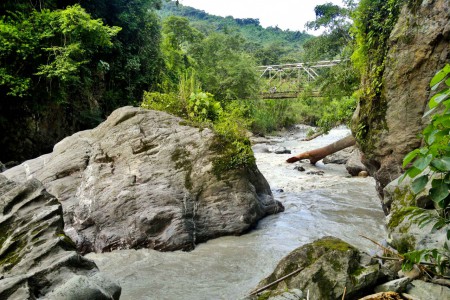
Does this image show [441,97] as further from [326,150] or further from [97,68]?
[97,68]

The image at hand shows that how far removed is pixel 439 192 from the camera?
1.39 m

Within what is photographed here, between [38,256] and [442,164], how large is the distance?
10.4ft

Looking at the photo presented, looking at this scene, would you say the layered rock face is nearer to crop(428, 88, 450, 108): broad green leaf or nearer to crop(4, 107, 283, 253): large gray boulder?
crop(4, 107, 283, 253): large gray boulder

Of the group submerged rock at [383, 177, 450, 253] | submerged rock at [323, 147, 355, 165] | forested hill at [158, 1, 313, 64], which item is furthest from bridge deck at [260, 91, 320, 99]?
forested hill at [158, 1, 313, 64]

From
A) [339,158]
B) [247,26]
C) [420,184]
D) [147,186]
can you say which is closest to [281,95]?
[339,158]

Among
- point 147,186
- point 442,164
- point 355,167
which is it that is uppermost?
point 442,164

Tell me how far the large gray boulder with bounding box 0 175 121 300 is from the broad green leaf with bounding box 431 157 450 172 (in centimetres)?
250

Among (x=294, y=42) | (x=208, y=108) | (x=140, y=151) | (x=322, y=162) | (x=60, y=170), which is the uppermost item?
(x=294, y=42)

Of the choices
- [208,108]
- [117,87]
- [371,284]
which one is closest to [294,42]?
[117,87]

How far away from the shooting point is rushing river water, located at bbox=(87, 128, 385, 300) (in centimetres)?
404

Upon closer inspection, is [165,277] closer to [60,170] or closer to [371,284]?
[371,284]

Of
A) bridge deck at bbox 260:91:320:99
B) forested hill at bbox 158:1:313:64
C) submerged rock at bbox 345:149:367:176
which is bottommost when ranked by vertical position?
submerged rock at bbox 345:149:367:176

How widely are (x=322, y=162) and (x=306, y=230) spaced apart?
29.9 feet

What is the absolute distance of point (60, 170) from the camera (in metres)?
6.29
